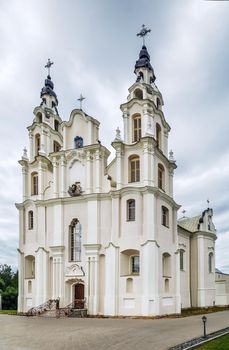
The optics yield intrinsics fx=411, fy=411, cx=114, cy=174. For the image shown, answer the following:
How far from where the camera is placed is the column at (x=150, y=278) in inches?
1075

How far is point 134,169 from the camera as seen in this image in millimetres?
30672

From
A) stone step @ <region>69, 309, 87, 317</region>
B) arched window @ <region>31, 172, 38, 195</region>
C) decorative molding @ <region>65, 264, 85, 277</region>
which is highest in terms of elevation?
arched window @ <region>31, 172, 38, 195</region>

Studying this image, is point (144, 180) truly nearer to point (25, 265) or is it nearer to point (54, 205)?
point (54, 205)

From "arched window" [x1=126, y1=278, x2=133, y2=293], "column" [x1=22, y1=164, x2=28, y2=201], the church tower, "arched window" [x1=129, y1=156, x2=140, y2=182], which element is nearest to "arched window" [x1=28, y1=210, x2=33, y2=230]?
"column" [x1=22, y1=164, x2=28, y2=201]

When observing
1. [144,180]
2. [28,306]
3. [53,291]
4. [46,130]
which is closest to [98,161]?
[144,180]

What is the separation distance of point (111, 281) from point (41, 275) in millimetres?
6326

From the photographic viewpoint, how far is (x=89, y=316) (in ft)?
93.4

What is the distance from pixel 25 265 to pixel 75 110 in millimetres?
13469

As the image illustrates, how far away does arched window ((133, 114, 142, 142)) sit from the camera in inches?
1240

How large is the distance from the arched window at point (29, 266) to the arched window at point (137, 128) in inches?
513

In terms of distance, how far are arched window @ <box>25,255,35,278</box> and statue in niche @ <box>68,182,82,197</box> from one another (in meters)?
6.63

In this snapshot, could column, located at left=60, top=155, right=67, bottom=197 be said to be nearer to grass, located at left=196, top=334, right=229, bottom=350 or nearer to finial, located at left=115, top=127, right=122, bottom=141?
finial, located at left=115, top=127, right=122, bottom=141

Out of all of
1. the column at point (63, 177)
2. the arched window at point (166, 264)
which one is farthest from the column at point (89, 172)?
the arched window at point (166, 264)

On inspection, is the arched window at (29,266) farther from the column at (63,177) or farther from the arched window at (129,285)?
the arched window at (129,285)
